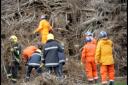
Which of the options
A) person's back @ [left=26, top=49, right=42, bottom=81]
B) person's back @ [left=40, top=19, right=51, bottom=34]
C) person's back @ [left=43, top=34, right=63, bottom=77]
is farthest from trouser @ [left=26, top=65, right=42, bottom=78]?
person's back @ [left=40, top=19, right=51, bottom=34]

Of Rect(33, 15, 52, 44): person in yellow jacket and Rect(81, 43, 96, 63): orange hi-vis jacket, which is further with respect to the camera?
Rect(33, 15, 52, 44): person in yellow jacket

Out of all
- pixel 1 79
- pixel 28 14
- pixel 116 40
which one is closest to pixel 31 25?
pixel 28 14

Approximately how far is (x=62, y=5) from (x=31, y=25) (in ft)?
6.46

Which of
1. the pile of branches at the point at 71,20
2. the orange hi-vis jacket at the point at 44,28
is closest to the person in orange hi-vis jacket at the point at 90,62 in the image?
the pile of branches at the point at 71,20

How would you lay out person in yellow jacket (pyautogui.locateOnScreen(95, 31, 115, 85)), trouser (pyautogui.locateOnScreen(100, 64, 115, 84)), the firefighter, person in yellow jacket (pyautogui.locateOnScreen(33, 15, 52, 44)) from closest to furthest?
trouser (pyautogui.locateOnScreen(100, 64, 115, 84)), person in yellow jacket (pyautogui.locateOnScreen(95, 31, 115, 85)), the firefighter, person in yellow jacket (pyautogui.locateOnScreen(33, 15, 52, 44))

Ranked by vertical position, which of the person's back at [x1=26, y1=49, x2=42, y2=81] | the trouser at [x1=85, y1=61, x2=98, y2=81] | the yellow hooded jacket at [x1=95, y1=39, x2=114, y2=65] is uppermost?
the yellow hooded jacket at [x1=95, y1=39, x2=114, y2=65]

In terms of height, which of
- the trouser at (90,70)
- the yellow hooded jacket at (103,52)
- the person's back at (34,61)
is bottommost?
the trouser at (90,70)

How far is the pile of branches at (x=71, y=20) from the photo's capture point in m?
20.9

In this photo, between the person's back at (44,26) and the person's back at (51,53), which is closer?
the person's back at (51,53)

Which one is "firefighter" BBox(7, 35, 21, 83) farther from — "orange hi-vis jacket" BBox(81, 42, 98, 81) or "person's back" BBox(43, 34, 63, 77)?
"orange hi-vis jacket" BBox(81, 42, 98, 81)

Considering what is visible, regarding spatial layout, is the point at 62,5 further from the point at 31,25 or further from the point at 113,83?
the point at 113,83

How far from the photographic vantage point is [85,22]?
22.7 meters

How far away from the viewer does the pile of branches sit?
20.9 metres

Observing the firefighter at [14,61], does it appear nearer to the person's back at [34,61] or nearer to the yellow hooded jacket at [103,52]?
the person's back at [34,61]
